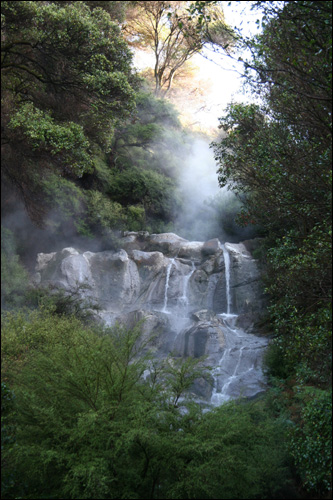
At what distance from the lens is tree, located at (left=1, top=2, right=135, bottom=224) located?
816 centimetres

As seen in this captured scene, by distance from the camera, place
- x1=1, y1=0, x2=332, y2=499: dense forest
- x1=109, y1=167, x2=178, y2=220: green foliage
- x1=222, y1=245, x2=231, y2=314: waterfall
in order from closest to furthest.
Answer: x1=1, y1=0, x2=332, y2=499: dense forest < x1=222, y1=245, x2=231, y2=314: waterfall < x1=109, y1=167, x2=178, y2=220: green foliage

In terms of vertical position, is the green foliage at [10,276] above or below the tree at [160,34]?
below

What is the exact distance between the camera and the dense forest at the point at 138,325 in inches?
182

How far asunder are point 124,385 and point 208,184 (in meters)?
17.8

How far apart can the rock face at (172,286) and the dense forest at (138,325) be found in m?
1.18

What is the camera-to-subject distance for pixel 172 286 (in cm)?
1483

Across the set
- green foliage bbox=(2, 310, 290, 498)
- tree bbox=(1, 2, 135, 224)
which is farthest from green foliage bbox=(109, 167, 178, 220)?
green foliage bbox=(2, 310, 290, 498)

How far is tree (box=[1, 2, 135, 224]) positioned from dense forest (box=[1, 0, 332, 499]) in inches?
1.3

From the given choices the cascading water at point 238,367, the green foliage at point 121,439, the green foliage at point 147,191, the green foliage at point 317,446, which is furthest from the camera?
the green foliage at point 147,191

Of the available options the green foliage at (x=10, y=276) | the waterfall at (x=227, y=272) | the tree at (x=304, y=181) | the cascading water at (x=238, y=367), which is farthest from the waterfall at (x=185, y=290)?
the green foliage at (x=10, y=276)

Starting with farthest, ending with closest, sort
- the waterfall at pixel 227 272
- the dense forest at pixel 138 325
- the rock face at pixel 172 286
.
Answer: the waterfall at pixel 227 272, the rock face at pixel 172 286, the dense forest at pixel 138 325

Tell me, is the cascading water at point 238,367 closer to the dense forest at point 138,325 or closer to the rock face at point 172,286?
the rock face at point 172,286

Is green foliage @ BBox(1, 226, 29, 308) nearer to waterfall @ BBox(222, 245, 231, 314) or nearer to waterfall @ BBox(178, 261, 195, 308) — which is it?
waterfall @ BBox(178, 261, 195, 308)

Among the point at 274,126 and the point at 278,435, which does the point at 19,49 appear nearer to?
the point at 274,126
